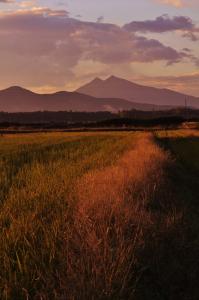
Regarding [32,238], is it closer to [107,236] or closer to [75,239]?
[75,239]

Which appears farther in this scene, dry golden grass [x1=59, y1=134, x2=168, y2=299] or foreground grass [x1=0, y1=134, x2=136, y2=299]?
foreground grass [x1=0, y1=134, x2=136, y2=299]

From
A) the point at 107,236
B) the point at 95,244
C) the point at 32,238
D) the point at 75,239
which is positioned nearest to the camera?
the point at 95,244

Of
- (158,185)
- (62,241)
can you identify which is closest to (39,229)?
(62,241)

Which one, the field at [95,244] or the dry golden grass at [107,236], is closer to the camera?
the dry golden grass at [107,236]

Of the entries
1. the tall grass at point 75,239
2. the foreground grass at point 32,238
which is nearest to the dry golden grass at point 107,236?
the tall grass at point 75,239

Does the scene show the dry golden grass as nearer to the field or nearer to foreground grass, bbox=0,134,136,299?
the field

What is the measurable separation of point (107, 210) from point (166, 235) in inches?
34.9

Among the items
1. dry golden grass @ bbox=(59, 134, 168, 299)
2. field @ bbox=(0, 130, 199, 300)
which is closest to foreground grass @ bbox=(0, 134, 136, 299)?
field @ bbox=(0, 130, 199, 300)

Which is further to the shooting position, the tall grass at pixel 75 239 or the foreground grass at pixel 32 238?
the foreground grass at pixel 32 238

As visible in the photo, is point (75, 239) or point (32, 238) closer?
point (75, 239)

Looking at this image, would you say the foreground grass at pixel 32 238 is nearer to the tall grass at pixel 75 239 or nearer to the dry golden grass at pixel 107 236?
the tall grass at pixel 75 239

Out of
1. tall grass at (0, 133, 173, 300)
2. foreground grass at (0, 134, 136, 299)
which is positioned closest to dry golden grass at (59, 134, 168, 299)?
tall grass at (0, 133, 173, 300)

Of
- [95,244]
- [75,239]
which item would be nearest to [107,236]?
[75,239]

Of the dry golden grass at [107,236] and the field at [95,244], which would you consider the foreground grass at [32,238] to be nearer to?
the field at [95,244]
